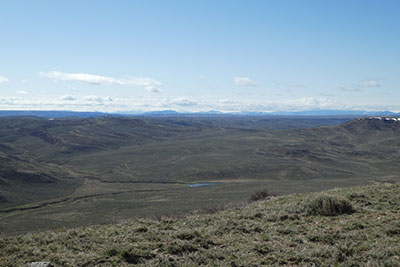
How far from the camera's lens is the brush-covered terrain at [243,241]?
7312 mm

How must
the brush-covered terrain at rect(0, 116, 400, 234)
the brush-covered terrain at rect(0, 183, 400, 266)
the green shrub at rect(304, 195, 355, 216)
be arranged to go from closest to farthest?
the brush-covered terrain at rect(0, 183, 400, 266)
the green shrub at rect(304, 195, 355, 216)
the brush-covered terrain at rect(0, 116, 400, 234)

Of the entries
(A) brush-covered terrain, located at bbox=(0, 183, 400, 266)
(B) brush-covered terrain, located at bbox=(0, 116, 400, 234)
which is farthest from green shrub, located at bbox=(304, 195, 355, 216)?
(B) brush-covered terrain, located at bbox=(0, 116, 400, 234)

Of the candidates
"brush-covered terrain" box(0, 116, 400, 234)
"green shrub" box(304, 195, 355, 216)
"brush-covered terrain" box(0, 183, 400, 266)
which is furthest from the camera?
"brush-covered terrain" box(0, 116, 400, 234)

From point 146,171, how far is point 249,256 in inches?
2602

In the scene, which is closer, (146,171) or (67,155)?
(146,171)

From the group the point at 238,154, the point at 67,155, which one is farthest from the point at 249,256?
the point at 67,155

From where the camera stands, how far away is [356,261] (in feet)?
23.1

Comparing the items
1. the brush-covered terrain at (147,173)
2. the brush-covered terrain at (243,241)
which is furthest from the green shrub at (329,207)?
the brush-covered terrain at (147,173)

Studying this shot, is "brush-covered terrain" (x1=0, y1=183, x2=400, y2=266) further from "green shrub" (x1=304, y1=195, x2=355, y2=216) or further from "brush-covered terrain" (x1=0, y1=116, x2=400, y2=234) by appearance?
"brush-covered terrain" (x1=0, y1=116, x2=400, y2=234)

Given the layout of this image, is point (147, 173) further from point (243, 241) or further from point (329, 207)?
point (243, 241)

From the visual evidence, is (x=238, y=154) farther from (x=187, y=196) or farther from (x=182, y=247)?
(x=182, y=247)

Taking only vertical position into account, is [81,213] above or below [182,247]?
below

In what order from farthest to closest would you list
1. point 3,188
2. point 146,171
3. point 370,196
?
point 146,171 → point 3,188 → point 370,196

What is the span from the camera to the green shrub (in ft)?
38.6
